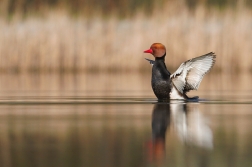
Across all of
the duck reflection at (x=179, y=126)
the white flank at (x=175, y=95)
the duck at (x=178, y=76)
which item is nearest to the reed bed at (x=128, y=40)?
the white flank at (x=175, y=95)

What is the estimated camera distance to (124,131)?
5.69 m

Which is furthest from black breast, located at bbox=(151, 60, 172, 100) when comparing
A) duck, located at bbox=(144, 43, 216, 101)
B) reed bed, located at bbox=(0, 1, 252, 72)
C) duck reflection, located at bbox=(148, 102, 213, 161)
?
reed bed, located at bbox=(0, 1, 252, 72)

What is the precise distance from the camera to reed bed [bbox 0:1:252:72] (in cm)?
1656

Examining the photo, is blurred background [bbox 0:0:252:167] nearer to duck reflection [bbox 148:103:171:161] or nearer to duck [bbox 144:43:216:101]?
duck reflection [bbox 148:103:171:161]

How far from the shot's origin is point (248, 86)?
1232 cm

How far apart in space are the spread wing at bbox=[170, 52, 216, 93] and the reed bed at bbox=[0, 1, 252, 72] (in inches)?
293

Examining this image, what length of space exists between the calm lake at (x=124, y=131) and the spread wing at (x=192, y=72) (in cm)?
33

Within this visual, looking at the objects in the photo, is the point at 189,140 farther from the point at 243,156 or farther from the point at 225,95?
the point at 225,95

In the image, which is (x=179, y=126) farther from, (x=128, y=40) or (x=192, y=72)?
(x=128, y=40)

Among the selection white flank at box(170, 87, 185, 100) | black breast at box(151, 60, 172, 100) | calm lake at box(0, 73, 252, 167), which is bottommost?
calm lake at box(0, 73, 252, 167)

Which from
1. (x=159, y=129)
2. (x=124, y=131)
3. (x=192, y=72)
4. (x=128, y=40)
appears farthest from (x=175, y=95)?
(x=128, y=40)

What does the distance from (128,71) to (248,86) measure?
5.27 metres

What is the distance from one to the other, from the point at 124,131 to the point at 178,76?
3.36m

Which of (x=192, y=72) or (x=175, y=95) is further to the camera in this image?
(x=175, y=95)
